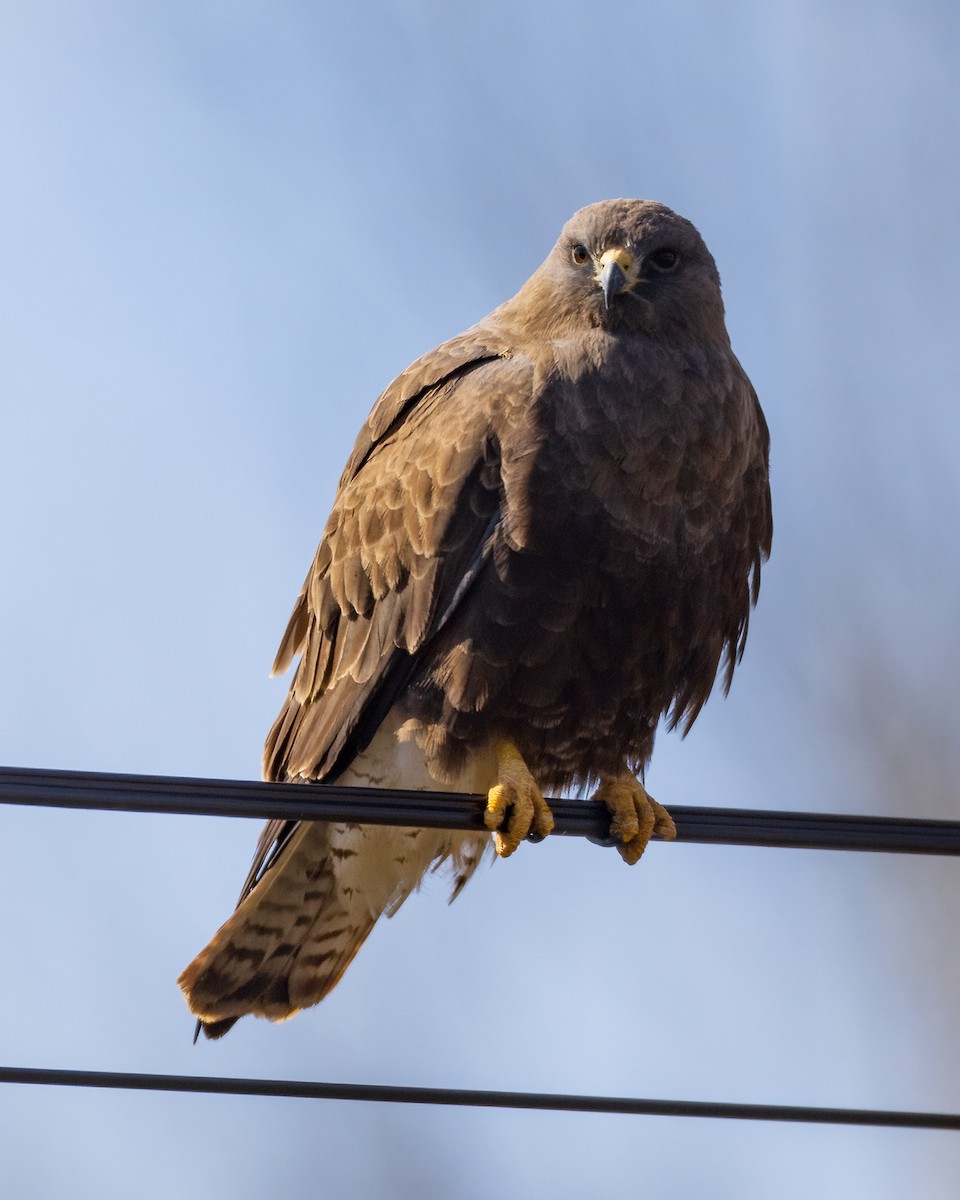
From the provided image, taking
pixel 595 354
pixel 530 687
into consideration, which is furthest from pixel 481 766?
pixel 595 354

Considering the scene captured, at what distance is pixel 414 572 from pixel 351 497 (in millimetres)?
539

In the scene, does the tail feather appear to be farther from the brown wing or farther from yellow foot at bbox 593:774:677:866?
yellow foot at bbox 593:774:677:866

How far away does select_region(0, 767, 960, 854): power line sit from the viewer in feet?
9.30

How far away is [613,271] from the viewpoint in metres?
4.87

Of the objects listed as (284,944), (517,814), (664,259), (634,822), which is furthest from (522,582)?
(284,944)

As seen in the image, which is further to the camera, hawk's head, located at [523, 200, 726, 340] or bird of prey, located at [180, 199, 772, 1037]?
hawk's head, located at [523, 200, 726, 340]

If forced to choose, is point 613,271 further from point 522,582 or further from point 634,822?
point 634,822

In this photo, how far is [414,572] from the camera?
4594 mm

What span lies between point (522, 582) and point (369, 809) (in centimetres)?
139

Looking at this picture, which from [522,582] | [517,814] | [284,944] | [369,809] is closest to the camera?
[369,809]

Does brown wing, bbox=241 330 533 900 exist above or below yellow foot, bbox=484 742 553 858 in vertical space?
above

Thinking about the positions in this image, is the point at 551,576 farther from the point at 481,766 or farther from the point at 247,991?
the point at 247,991

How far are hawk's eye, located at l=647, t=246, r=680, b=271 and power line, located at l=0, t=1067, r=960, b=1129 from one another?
2750 mm

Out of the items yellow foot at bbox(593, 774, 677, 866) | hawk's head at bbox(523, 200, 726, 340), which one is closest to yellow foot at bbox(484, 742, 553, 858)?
yellow foot at bbox(593, 774, 677, 866)
